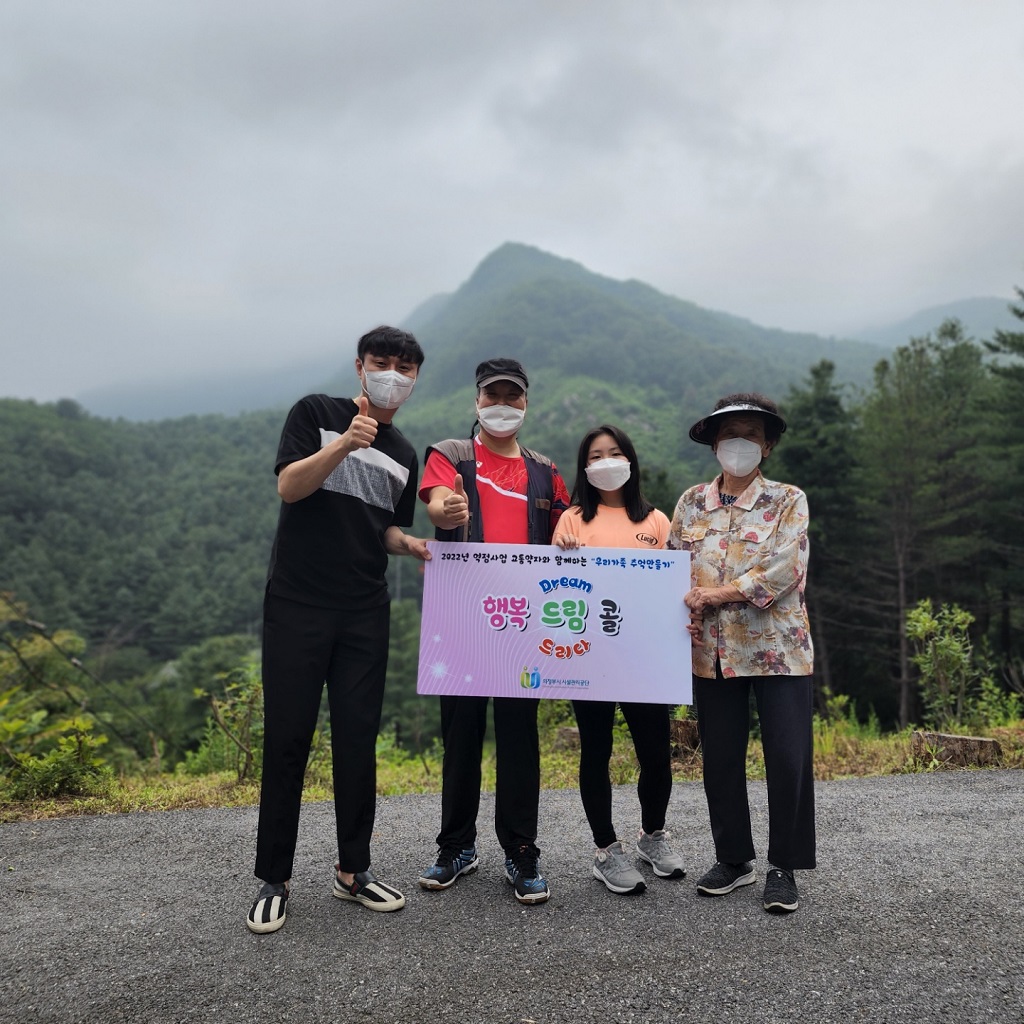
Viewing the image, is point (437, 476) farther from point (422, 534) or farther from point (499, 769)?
point (422, 534)

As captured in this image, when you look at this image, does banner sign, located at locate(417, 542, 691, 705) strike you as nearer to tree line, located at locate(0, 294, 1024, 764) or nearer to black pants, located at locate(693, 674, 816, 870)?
black pants, located at locate(693, 674, 816, 870)

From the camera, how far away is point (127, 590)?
7125 centimetres

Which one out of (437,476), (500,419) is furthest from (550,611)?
(500,419)

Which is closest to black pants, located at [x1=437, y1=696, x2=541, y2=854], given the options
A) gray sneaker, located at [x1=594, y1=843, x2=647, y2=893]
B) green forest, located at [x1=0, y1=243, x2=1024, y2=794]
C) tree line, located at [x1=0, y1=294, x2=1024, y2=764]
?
gray sneaker, located at [x1=594, y1=843, x2=647, y2=893]

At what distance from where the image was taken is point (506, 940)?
287cm

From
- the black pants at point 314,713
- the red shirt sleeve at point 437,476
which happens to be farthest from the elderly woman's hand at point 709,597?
the black pants at point 314,713

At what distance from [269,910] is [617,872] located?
1.44 meters

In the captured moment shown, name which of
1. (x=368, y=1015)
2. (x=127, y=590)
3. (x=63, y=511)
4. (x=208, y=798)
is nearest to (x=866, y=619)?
(x=208, y=798)

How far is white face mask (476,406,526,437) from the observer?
135 inches

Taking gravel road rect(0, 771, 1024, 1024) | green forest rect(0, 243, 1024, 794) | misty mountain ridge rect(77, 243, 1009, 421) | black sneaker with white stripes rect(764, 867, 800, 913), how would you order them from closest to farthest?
gravel road rect(0, 771, 1024, 1024)
black sneaker with white stripes rect(764, 867, 800, 913)
green forest rect(0, 243, 1024, 794)
misty mountain ridge rect(77, 243, 1009, 421)

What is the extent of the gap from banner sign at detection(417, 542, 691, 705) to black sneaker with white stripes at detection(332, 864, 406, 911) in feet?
2.72

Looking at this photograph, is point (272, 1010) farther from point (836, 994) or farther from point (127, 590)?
point (127, 590)

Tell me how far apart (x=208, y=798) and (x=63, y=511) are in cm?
9296

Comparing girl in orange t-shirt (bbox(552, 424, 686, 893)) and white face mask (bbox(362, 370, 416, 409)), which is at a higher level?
white face mask (bbox(362, 370, 416, 409))
